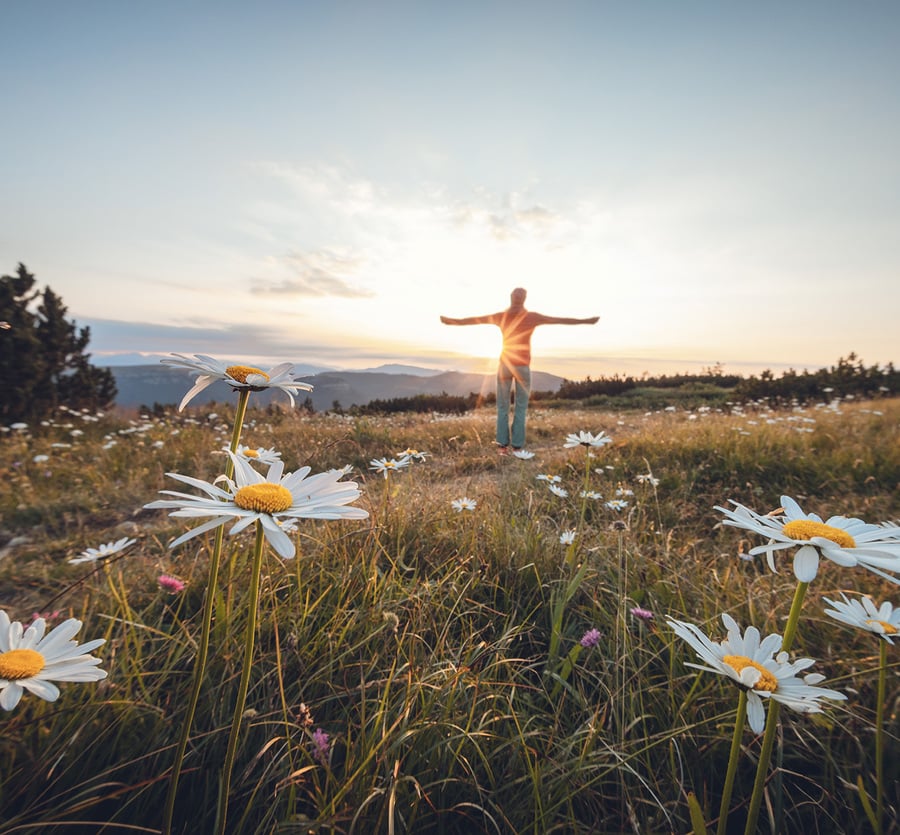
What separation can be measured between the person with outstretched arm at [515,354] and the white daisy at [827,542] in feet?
18.5

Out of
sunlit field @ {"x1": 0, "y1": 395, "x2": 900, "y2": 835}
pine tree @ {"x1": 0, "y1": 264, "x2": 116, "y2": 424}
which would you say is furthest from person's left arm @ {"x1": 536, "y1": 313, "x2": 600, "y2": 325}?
pine tree @ {"x1": 0, "y1": 264, "x2": 116, "y2": 424}

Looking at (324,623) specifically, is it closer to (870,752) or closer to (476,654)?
(476,654)

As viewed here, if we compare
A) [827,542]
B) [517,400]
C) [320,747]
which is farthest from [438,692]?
[517,400]

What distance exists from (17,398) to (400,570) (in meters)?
11.0

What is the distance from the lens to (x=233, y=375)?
Result: 1.11 meters

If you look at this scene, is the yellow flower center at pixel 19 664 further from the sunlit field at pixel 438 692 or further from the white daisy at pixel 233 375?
the white daisy at pixel 233 375

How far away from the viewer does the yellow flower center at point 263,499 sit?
792 mm

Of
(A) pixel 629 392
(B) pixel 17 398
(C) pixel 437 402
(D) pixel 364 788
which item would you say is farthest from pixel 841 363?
(B) pixel 17 398

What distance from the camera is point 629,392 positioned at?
62.5ft

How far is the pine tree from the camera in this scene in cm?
899

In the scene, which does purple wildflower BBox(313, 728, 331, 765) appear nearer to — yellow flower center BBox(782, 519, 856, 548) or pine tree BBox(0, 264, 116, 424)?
yellow flower center BBox(782, 519, 856, 548)

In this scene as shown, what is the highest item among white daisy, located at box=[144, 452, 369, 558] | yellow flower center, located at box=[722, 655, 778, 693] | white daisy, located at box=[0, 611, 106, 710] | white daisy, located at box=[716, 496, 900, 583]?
white daisy, located at box=[144, 452, 369, 558]

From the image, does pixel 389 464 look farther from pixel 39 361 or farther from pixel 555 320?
pixel 39 361

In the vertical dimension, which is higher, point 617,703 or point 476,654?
point 476,654
